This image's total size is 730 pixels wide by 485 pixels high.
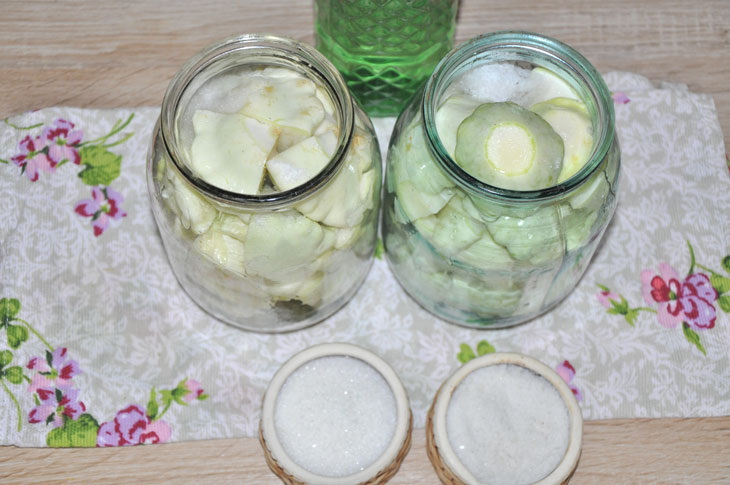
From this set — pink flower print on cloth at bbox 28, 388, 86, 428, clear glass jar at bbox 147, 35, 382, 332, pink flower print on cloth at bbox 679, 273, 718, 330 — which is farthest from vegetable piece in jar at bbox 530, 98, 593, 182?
pink flower print on cloth at bbox 28, 388, 86, 428

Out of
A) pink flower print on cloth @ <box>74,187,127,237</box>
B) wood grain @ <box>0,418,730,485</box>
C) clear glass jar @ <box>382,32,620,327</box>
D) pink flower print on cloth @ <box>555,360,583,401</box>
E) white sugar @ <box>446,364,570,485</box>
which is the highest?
clear glass jar @ <box>382,32,620,327</box>

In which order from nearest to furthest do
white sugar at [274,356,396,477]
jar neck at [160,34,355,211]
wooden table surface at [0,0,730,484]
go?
1. jar neck at [160,34,355,211]
2. white sugar at [274,356,396,477]
3. wooden table surface at [0,0,730,484]

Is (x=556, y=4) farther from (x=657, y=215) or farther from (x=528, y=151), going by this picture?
(x=528, y=151)

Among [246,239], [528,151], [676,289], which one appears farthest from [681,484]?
[246,239]

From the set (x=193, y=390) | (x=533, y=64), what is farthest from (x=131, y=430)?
(x=533, y=64)

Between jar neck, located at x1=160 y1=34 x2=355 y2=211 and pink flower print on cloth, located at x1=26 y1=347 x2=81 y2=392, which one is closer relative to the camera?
jar neck, located at x1=160 y1=34 x2=355 y2=211

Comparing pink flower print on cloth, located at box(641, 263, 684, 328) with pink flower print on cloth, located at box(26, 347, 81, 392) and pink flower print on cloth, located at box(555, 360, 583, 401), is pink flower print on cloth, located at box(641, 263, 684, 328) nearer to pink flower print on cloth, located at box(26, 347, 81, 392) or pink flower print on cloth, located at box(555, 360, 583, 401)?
pink flower print on cloth, located at box(555, 360, 583, 401)

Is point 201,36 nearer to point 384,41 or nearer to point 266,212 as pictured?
point 384,41
